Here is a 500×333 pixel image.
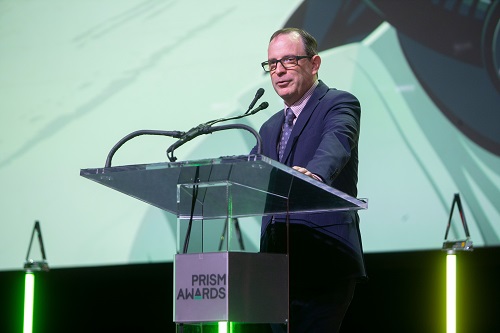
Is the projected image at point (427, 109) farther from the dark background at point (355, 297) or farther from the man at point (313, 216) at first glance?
the man at point (313, 216)

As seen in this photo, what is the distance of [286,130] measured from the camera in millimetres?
2662

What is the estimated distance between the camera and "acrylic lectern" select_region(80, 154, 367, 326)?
6.83 feet

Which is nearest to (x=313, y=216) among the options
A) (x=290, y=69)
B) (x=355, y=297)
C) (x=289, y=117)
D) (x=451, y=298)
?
(x=289, y=117)

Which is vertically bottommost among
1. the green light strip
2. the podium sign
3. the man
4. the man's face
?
the green light strip

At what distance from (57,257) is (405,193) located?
81.5 inches

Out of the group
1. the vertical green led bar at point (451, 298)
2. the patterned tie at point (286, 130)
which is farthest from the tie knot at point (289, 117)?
the vertical green led bar at point (451, 298)

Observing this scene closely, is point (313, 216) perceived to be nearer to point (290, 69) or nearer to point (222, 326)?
point (290, 69)

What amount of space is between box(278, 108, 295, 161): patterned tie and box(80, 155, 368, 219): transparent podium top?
308 millimetres

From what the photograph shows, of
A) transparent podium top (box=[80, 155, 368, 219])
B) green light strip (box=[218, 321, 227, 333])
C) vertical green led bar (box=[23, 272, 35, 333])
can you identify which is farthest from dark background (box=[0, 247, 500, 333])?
green light strip (box=[218, 321, 227, 333])

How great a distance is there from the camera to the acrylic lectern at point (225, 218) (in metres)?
2.08

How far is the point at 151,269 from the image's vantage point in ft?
15.8

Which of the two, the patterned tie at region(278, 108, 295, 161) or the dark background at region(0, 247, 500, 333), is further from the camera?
the dark background at region(0, 247, 500, 333)

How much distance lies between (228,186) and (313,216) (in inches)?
19.2

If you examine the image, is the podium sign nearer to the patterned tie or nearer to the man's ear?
the patterned tie
